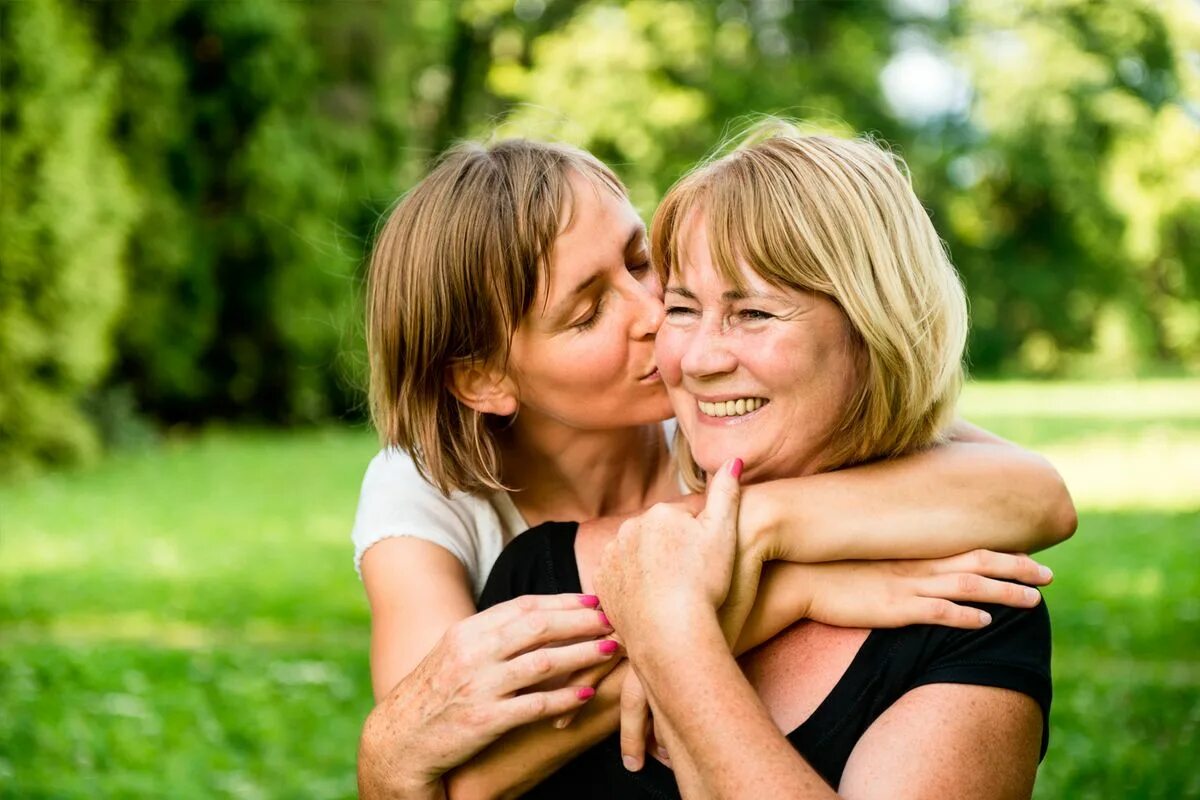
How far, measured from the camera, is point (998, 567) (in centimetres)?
210

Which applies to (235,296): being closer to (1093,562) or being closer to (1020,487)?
(1093,562)

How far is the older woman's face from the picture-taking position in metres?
2.09

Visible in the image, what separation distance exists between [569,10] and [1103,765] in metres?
26.2

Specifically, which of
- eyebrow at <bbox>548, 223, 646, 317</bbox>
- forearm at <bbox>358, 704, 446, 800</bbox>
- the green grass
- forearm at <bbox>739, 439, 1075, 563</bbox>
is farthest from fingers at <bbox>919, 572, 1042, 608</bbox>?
the green grass

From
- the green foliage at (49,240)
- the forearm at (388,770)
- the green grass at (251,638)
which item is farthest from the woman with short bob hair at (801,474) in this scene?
the green foliage at (49,240)

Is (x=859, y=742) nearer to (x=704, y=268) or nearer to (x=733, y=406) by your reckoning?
(x=733, y=406)

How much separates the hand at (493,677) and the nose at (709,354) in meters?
0.42

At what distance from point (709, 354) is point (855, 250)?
29cm

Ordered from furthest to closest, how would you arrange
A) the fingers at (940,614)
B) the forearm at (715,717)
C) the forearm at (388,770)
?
1. the forearm at (388,770)
2. the fingers at (940,614)
3. the forearm at (715,717)

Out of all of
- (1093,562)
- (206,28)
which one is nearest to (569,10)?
(206,28)

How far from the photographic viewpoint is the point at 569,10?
29609 mm

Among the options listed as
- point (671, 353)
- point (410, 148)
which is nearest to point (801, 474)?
point (671, 353)

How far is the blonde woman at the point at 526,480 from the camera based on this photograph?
6.91ft

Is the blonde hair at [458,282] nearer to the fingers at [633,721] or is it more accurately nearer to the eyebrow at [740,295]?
the eyebrow at [740,295]
